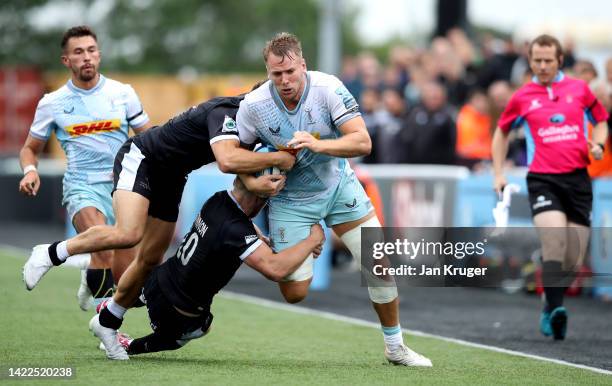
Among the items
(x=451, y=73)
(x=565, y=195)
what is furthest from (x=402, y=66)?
(x=565, y=195)

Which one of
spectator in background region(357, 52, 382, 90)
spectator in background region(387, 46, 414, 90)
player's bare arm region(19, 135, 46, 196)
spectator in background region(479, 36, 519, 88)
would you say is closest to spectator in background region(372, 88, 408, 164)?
spectator in background region(387, 46, 414, 90)

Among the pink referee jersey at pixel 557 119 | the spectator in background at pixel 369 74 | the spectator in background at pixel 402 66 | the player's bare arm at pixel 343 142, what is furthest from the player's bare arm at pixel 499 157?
the spectator in background at pixel 369 74

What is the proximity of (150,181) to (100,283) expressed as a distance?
5.03ft

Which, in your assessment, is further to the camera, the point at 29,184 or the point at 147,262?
the point at 29,184

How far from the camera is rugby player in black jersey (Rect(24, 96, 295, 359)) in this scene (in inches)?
358

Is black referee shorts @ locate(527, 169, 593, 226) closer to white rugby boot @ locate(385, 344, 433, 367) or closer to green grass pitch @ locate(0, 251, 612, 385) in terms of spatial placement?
green grass pitch @ locate(0, 251, 612, 385)

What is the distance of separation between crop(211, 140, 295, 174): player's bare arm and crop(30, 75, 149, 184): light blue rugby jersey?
2.27 meters

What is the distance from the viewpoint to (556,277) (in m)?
10.9

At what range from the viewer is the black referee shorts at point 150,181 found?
365 inches

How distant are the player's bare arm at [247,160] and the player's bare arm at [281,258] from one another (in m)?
0.59

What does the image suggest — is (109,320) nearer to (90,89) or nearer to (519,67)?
(90,89)

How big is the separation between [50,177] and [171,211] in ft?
57.4

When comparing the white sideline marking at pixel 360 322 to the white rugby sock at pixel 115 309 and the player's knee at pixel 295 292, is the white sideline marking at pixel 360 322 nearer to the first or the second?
the player's knee at pixel 295 292

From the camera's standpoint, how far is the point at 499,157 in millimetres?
11344
